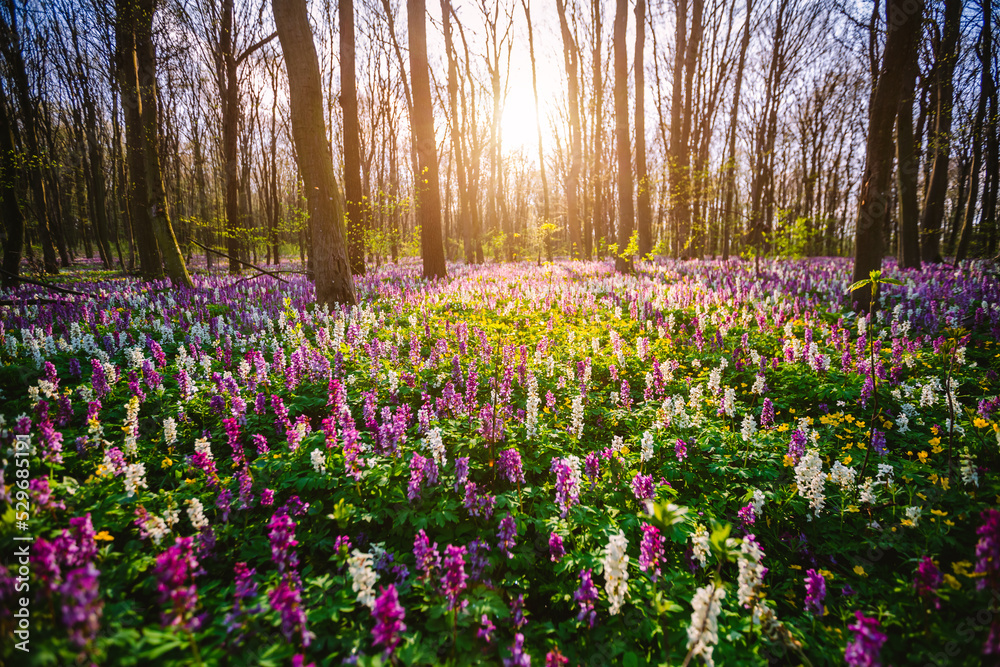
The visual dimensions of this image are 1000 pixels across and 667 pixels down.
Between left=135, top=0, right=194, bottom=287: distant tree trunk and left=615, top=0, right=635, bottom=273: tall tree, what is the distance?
13.7 m

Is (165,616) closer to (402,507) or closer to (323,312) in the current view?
(402,507)

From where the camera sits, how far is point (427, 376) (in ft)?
16.5

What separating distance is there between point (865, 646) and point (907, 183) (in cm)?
1603

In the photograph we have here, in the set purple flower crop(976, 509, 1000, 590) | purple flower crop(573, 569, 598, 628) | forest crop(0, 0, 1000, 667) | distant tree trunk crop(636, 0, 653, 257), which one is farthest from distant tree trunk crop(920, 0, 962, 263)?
purple flower crop(573, 569, 598, 628)

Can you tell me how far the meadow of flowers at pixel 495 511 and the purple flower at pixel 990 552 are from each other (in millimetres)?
15

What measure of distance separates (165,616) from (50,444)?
2119 millimetres

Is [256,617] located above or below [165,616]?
below

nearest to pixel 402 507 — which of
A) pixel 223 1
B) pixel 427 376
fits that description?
pixel 427 376

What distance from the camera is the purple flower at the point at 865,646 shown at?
62.3 inches

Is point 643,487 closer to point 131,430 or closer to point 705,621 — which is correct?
point 705,621

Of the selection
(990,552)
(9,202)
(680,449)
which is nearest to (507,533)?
(680,449)

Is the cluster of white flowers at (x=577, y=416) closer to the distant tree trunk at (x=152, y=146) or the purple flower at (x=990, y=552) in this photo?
the purple flower at (x=990, y=552)

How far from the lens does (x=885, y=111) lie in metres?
7.15

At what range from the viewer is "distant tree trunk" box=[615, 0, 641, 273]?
14.2m
